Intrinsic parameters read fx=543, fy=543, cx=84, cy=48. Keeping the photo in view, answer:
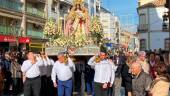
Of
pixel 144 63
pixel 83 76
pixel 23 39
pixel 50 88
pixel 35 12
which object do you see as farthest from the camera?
pixel 35 12

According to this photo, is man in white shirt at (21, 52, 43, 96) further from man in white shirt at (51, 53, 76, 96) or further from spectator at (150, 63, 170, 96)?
spectator at (150, 63, 170, 96)

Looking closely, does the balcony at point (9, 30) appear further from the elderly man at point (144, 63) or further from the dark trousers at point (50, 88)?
the elderly man at point (144, 63)

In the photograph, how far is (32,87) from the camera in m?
16.1

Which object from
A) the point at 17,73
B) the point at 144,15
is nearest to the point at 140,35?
the point at 144,15

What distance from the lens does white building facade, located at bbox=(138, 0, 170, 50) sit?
68812 mm

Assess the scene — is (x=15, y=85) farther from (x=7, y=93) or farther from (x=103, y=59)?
(x=103, y=59)

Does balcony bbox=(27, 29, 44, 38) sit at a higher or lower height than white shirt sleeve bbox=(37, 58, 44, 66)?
higher

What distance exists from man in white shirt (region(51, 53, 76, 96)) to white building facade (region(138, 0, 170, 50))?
172 ft

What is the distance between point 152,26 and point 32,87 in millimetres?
54779

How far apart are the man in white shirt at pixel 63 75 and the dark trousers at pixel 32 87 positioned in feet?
1.67

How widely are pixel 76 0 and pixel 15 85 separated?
263 inches

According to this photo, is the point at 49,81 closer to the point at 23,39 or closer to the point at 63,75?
the point at 63,75

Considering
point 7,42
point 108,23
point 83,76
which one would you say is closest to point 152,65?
point 83,76

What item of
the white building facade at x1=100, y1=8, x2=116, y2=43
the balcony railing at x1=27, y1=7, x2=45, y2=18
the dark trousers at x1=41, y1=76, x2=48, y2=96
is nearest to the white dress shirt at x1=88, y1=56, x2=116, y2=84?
the dark trousers at x1=41, y1=76, x2=48, y2=96
